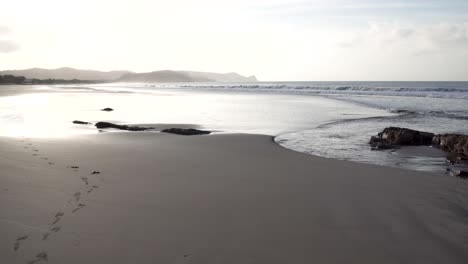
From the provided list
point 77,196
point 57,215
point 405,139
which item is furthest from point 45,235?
point 405,139

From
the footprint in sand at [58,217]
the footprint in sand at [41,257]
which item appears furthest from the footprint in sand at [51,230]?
the footprint in sand at [41,257]

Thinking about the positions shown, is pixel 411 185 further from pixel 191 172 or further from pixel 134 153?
pixel 134 153

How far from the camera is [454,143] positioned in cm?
898

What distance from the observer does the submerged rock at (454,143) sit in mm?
8688

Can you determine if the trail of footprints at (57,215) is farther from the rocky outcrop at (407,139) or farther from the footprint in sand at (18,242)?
the rocky outcrop at (407,139)

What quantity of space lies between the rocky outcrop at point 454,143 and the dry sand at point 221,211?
9.15ft

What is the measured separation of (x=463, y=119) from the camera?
16.1 meters

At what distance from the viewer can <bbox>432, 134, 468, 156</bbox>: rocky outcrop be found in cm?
869

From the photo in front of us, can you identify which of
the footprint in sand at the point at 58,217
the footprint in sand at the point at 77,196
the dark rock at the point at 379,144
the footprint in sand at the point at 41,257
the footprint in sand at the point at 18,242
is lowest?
the dark rock at the point at 379,144

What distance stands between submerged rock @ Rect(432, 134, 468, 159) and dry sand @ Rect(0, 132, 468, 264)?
9.15ft

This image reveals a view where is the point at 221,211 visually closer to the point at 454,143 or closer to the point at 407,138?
the point at 454,143

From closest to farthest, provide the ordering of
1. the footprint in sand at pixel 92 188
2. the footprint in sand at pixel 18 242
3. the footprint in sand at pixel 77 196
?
the footprint in sand at pixel 18 242 → the footprint in sand at pixel 77 196 → the footprint in sand at pixel 92 188

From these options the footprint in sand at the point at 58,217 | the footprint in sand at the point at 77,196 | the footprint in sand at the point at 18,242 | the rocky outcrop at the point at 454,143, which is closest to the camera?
the footprint in sand at the point at 18,242

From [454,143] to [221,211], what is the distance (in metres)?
7.10
